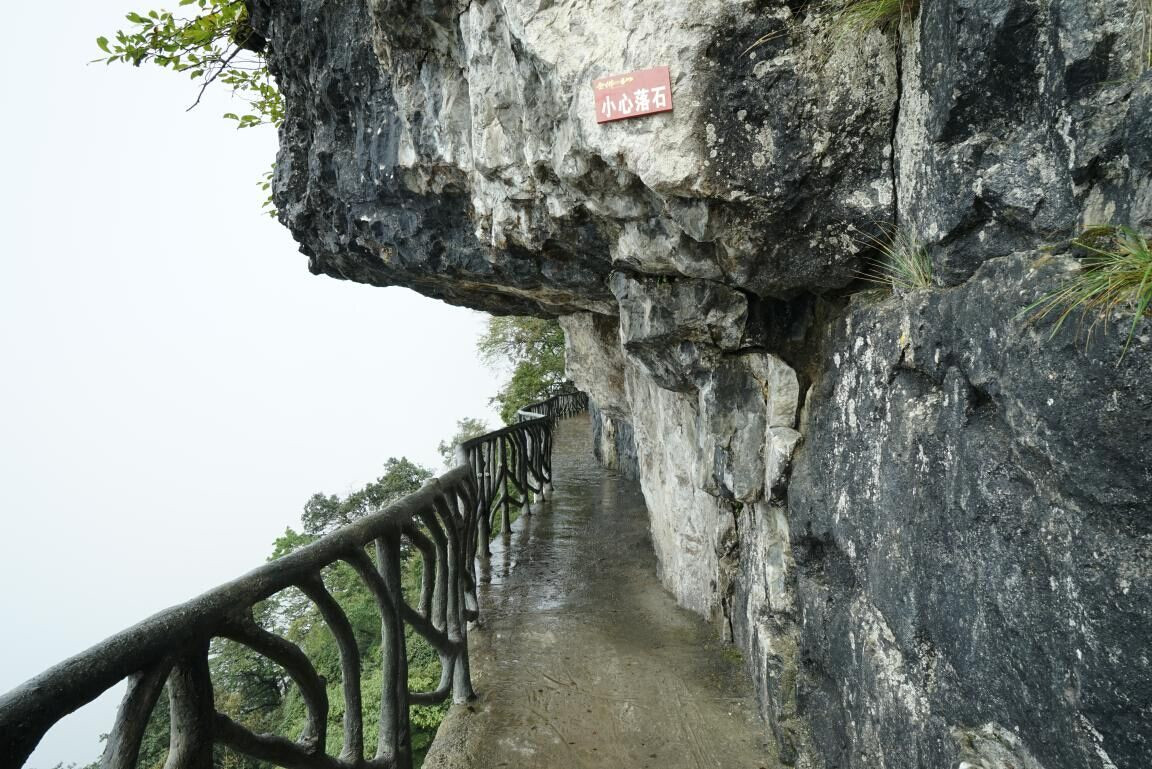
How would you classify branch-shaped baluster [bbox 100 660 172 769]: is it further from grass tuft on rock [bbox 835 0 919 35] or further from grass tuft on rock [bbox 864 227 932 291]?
grass tuft on rock [bbox 835 0 919 35]

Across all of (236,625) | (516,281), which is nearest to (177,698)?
(236,625)

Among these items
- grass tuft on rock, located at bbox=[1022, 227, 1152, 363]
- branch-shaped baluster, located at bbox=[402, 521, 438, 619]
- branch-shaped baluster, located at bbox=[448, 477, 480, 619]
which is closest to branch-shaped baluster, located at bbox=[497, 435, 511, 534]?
branch-shaped baluster, located at bbox=[448, 477, 480, 619]

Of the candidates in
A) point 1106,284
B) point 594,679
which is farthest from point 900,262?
point 594,679

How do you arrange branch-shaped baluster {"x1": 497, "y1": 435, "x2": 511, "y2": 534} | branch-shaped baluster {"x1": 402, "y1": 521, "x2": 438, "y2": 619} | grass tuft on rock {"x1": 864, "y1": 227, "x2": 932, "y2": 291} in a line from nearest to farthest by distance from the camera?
grass tuft on rock {"x1": 864, "y1": 227, "x2": 932, "y2": 291}, branch-shaped baluster {"x1": 402, "y1": 521, "x2": 438, "y2": 619}, branch-shaped baluster {"x1": 497, "y1": 435, "x2": 511, "y2": 534}

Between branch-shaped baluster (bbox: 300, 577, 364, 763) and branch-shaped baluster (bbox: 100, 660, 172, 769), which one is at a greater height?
branch-shaped baluster (bbox: 100, 660, 172, 769)

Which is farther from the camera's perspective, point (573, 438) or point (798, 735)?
point (573, 438)

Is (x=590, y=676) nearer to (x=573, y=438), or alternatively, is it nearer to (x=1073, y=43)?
(x=1073, y=43)

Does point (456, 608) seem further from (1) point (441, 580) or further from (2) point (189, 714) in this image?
(2) point (189, 714)

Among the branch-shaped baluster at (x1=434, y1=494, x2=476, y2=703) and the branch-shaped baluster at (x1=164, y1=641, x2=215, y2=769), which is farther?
the branch-shaped baluster at (x1=434, y1=494, x2=476, y2=703)

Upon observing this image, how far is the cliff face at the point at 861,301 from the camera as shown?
1385 millimetres

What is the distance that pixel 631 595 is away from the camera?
501cm

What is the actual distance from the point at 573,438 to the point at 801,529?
1083 cm

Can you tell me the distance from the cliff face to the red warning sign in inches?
2.2

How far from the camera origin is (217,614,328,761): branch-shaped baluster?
1.41 meters
